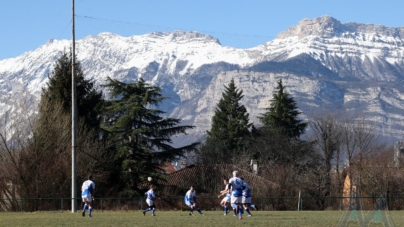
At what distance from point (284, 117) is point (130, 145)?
3599 cm

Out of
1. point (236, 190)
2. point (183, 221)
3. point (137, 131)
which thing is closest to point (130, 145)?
point (137, 131)

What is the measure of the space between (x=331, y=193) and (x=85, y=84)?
3024cm

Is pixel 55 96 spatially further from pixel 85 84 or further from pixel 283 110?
pixel 283 110

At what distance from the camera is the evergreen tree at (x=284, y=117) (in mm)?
99000

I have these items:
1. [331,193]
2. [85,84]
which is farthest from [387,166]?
[85,84]

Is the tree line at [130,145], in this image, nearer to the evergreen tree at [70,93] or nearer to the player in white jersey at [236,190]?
the evergreen tree at [70,93]

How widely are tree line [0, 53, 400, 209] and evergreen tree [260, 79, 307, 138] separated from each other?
127 mm

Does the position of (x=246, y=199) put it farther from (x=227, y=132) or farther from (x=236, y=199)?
(x=227, y=132)

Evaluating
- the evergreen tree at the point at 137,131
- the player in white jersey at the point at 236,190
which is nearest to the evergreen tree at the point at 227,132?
the evergreen tree at the point at 137,131

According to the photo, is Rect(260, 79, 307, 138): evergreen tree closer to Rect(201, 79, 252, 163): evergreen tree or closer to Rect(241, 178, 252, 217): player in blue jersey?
Rect(201, 79, 252, 163): evergreen tree

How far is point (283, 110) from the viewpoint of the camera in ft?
327

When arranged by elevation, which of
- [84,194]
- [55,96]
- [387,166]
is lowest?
[84,194]

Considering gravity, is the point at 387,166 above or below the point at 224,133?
below

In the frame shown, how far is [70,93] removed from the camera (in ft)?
201
